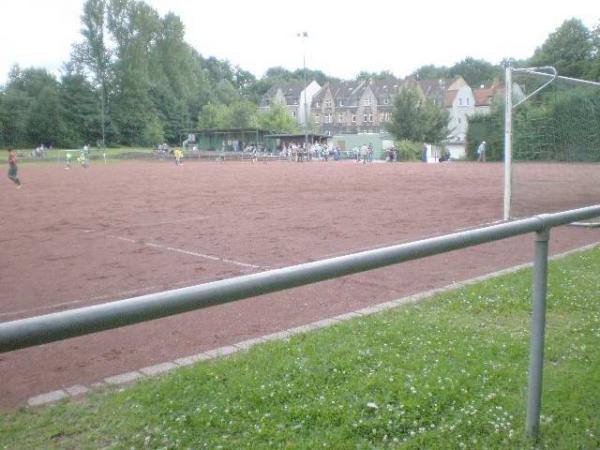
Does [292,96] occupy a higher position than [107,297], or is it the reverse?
[292,96]

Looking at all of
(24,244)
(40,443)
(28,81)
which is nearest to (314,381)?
(40,443)

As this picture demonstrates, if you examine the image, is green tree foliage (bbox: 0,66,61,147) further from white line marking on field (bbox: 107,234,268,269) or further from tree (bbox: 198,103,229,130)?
white line marking on field (bbox: 107,234,268,269)

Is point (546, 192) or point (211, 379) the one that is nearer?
point (211, 379)

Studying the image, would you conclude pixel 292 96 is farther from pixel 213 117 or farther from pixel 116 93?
pixel 116 93

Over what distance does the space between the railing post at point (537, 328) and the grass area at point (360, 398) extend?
0.14 meters

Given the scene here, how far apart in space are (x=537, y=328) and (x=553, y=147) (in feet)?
36.7

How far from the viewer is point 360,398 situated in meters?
4.06

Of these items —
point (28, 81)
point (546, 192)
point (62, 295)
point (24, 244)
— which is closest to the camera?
point (62, 295)

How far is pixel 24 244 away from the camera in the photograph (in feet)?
37.8

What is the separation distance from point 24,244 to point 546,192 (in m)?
10.7

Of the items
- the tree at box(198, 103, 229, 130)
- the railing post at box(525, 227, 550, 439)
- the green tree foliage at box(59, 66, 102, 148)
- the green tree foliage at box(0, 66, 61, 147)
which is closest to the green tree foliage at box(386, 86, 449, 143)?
the tree at box(198, 103, 229, 130)

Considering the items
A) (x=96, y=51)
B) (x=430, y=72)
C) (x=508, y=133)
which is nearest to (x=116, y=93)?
(x=96, y=51)

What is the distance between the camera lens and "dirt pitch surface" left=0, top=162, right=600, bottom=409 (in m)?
5.45

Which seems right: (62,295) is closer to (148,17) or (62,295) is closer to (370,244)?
(370,244)
